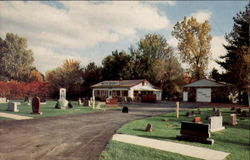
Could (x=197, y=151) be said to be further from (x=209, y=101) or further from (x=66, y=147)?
(x=209, y=101)

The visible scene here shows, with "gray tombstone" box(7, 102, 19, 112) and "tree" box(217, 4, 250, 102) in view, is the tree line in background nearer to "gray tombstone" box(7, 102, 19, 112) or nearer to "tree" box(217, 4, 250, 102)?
"tree" box(217, 4, 250, 102)

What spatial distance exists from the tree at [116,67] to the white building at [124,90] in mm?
8856

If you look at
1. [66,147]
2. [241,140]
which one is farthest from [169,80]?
[66,147]

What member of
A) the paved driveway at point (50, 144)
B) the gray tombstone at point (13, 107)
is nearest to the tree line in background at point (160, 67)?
the gray tombstone at point (13, 107)

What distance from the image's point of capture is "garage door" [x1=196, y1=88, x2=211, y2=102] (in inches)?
1668

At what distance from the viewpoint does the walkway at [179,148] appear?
769cm

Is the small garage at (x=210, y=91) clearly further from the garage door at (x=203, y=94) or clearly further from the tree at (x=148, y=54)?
the tree at (x=148, y=54)

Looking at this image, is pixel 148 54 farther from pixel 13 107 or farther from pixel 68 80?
pixel 13 107

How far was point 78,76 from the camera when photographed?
55.1 m

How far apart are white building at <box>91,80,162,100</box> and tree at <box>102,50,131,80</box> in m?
8.86

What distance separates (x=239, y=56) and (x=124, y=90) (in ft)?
76.7

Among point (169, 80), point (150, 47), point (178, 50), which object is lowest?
point (169, 80)

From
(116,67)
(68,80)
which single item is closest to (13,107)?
(68,80)

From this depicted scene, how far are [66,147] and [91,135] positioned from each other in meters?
2.48
